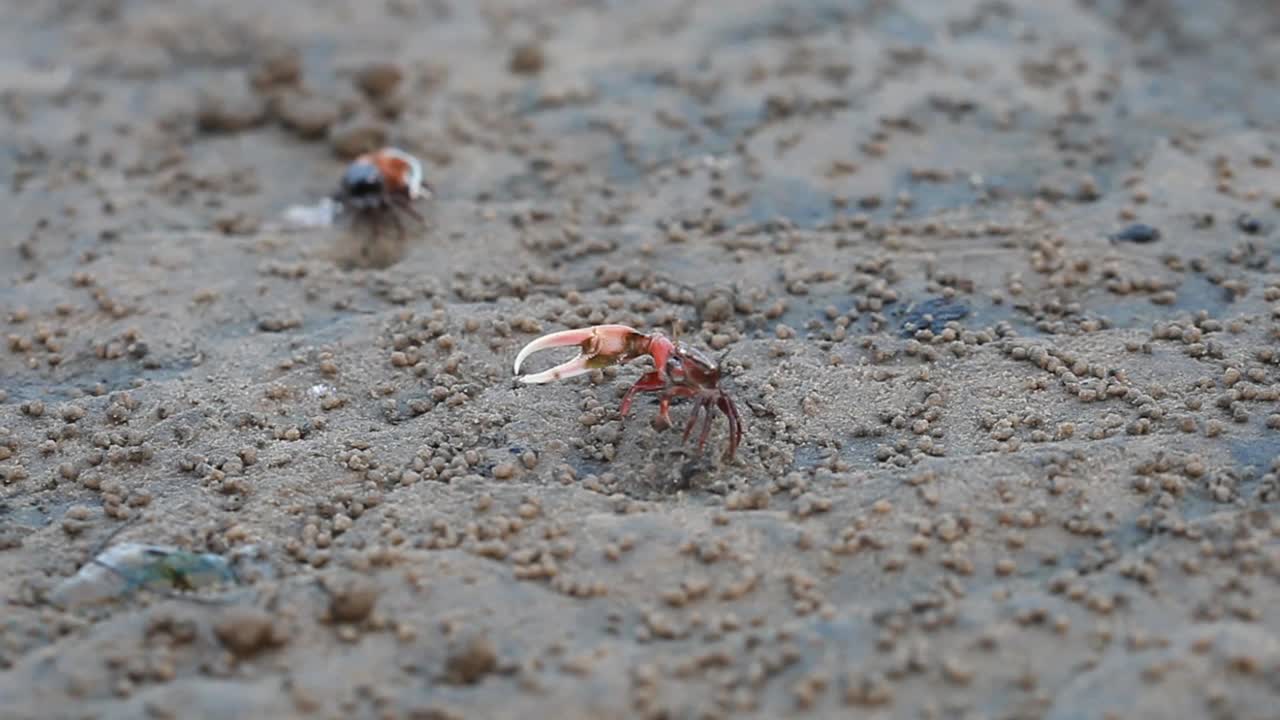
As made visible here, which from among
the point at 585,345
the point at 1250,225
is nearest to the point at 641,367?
the point at 585,345

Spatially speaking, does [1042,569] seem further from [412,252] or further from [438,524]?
[412,252]

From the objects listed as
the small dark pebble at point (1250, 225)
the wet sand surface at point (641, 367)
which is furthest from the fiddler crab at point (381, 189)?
the small dark pebble at point (1250, 225)

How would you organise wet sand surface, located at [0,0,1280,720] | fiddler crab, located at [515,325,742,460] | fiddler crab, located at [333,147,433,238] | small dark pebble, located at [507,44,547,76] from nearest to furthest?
1. wet sand surface, located at [0,0,1280,720]
2. fiddler crab, located at [515,325,742,460]
3. fiddler crab, located at [333,147,433,238]
4. small dark pebble, located at [507,44,547,76]

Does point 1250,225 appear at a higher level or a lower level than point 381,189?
lower

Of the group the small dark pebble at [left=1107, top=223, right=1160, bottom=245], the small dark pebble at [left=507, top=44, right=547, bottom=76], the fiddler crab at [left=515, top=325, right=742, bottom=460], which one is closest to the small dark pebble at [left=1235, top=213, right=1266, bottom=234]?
the small dark pebble at [left=1107, top=223, right=1160, bottom=245]

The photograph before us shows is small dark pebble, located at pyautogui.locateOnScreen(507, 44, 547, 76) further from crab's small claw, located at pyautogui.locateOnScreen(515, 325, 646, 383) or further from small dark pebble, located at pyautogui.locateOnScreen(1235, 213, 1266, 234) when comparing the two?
small dark pebble, located at pyautogui.locateOnScreen(1235, 213, 1266, 234)

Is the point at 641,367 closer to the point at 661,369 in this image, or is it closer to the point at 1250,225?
the point at 661,369

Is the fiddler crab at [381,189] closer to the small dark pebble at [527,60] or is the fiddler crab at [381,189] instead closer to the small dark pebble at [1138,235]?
the small dark pebble at [527,60]
